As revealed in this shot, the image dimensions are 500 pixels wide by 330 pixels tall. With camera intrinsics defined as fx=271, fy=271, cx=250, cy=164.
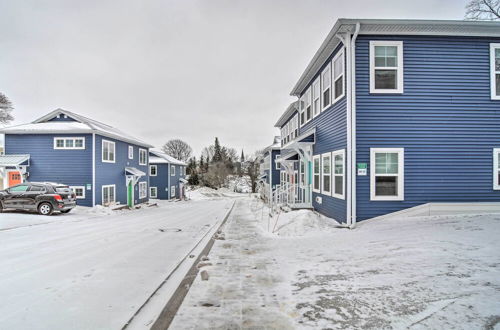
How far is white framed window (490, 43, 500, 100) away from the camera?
928 centimetres

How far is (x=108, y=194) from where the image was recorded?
854 inches

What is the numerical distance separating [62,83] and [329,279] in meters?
28.1

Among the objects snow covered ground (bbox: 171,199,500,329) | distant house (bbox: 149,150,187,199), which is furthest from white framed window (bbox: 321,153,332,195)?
distant house (bbox: 149,150,187,199)

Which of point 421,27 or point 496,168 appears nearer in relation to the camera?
point 421,27

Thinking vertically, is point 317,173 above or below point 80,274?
above

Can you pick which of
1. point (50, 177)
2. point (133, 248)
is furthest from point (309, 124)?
point (50, 177)

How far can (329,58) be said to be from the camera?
1103 cm

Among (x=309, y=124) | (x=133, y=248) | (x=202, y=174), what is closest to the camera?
(x=133, y=248)

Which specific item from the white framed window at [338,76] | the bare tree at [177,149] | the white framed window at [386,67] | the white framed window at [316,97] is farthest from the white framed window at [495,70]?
the bare tree at [177,149]

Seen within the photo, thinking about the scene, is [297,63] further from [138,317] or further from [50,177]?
[138,317]

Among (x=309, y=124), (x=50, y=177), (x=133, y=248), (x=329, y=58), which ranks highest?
(x=329, y=58)

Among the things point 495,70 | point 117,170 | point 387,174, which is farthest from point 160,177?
point 495,70

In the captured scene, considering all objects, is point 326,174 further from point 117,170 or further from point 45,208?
point 117,170

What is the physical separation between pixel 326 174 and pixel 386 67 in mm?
4549
